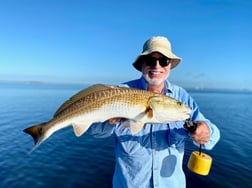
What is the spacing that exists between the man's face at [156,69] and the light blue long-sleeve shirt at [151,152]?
0.85 metres

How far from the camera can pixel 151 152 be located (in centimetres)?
378

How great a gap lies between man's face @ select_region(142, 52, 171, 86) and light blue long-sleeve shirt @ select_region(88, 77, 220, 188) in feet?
2.78

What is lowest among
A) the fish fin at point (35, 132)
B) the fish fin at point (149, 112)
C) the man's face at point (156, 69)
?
the fish fin at point (35, 132)

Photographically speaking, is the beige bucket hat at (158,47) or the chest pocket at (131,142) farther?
the beige bucket hat at (158,47)

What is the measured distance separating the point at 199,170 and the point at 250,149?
14331mm

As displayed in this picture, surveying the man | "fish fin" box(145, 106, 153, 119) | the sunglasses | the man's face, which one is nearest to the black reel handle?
the man

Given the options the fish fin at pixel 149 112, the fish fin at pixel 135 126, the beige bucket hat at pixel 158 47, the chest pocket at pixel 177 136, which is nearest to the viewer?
the fish fin at pixel 135 126

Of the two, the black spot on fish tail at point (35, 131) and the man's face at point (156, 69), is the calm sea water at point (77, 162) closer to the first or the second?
the black spot on fish tail at point (35, 131)

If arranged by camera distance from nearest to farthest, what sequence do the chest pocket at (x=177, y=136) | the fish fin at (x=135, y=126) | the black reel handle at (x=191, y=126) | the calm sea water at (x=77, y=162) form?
the black reel handle at (x=191, y=126), the fish fin at (x=135, y=126), the chest pocket at (x=177, y=136), the calm sea water at (x=77, y=162)

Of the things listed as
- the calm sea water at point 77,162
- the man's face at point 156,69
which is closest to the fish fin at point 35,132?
the man's face at point 156,69

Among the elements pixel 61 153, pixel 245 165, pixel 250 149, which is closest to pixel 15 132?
pixel 61 153

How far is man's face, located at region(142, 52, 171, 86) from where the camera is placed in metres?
4.16

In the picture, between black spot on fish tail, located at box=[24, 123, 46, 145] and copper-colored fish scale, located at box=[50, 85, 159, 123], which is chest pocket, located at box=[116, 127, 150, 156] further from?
black spot on fish tail, located at box=[24, 123, 46, 145]

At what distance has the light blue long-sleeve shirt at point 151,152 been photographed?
3.78m
